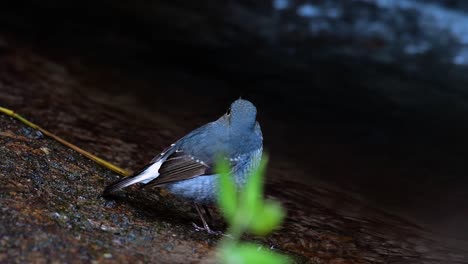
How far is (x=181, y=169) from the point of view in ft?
15.8

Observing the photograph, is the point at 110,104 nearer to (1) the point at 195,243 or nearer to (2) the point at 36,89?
(2) the point at 36,89

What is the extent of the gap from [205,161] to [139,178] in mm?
451

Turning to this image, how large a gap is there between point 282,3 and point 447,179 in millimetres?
Result: 6001

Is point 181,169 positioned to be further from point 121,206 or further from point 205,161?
point 121,206

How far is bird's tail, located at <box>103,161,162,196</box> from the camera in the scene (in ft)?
15.3

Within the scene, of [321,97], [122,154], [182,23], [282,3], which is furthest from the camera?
[282,3]

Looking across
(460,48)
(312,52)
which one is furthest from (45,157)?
(460,48)

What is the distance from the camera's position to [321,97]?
934 cm

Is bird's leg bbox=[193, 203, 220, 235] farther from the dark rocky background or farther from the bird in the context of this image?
the dark rocky background

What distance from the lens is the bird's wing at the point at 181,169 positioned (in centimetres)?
477

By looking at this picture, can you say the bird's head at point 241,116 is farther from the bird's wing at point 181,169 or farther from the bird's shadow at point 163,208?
the bird's shadow at point 163,208

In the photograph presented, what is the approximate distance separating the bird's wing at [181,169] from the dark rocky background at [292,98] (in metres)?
0.29

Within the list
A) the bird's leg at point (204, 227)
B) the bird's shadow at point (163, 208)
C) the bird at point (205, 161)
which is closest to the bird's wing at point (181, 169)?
the bird at point (205, 161)

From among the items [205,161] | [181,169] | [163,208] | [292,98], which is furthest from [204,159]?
[292,98]
